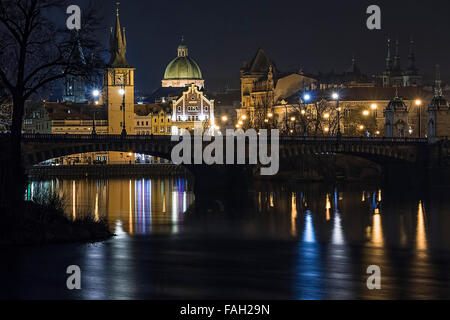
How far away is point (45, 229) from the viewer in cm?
5178

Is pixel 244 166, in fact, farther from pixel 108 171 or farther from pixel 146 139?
pixel 108 171

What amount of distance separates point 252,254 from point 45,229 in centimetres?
999

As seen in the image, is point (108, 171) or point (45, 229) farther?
point (108, 171)

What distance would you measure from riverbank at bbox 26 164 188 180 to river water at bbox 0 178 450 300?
177 feet

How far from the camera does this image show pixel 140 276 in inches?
1778

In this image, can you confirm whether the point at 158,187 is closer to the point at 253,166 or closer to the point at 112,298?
the point at 253,166

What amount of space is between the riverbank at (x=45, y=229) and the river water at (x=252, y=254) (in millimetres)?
918

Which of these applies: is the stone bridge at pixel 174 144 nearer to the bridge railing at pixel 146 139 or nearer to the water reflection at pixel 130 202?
the bridge railing at pixel 146 139

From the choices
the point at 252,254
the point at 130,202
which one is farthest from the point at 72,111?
the point at 252,254

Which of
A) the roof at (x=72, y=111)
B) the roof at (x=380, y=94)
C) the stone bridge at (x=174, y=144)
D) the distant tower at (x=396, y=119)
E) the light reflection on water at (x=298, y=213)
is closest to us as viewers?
the light reflection on water at (x=298, y=213)

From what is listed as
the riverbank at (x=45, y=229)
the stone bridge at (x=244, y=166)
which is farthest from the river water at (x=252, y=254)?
the stone bridge at (x=244, y=166)

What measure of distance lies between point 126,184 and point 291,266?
2879 inches

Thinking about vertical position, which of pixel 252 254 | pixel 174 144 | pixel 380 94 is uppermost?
pixel 380 94

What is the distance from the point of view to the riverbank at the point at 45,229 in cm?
5028
